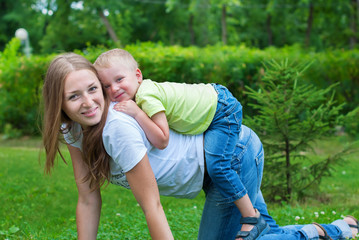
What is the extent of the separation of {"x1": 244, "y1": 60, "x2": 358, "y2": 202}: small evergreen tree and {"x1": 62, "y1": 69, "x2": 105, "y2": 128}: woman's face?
7.88 feet

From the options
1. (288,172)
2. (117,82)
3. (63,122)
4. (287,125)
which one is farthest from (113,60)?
(288,172)

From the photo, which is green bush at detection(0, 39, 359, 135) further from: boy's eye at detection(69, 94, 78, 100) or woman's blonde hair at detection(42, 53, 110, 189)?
boy's eye at detection(69, 94, 78, 100)

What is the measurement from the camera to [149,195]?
7.59 feet

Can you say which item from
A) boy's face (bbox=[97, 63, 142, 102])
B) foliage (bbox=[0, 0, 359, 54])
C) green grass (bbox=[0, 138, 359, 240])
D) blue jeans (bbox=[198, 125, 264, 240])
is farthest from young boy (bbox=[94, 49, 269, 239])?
foliage (bbox=[0, 0, 359, 54])

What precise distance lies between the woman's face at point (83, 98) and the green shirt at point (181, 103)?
0.24m

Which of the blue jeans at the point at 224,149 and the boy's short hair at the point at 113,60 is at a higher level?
the boy's short hair at the point at 113,60

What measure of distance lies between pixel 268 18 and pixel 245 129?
1085 inches

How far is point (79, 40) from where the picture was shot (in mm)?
31672

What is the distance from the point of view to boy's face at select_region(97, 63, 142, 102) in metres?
2.46

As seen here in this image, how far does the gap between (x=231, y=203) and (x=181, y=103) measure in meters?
0.75

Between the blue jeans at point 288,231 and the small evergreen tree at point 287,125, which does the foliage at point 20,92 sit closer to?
the small evergreen tree at point 287,125

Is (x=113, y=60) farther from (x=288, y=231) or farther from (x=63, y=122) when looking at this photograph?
(x=288, y=231)

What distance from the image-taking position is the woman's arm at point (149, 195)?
2287 mm

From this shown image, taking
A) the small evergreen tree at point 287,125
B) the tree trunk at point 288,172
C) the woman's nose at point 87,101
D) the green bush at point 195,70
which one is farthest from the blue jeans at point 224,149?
the green bush at point 195,70
